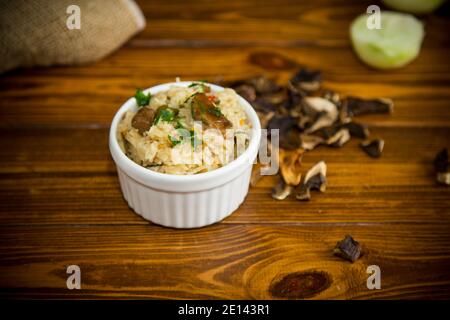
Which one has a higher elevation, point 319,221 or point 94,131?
point 94,131

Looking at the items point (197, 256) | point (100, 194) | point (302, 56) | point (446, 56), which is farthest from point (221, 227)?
point (446, 56)

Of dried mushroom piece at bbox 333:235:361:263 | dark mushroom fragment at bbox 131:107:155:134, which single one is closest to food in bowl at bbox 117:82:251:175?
dark mushroom fragment at bbox 131:107:155:134

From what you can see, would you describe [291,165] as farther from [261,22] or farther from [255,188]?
[261,22]

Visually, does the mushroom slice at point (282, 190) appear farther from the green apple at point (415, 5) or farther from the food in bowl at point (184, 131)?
the green apple at point (415, 5)

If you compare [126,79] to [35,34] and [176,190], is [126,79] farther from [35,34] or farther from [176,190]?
[176,190]

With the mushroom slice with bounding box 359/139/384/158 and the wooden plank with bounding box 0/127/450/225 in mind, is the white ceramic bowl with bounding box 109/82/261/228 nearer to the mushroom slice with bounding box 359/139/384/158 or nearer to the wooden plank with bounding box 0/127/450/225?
the wooden plank with bounding box 0/127/450/225

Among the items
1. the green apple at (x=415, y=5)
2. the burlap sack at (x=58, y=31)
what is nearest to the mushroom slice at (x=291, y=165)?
the burlap sack at (x=58, y=31)
